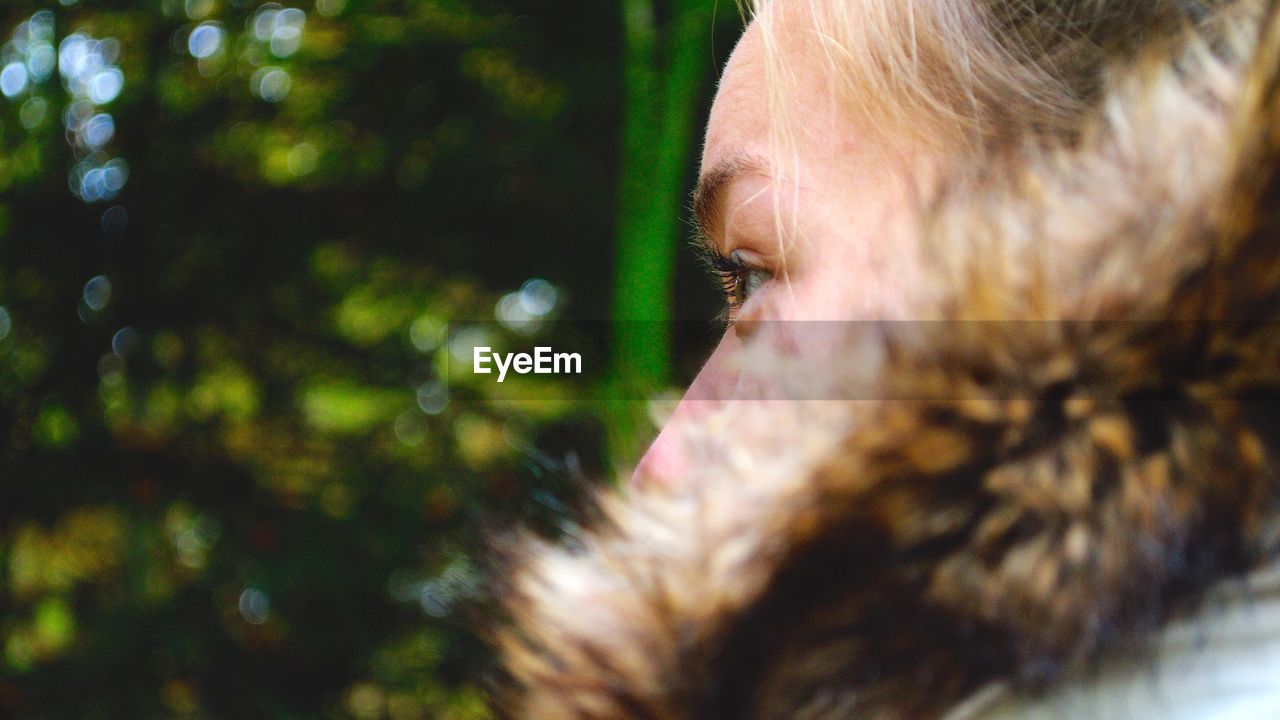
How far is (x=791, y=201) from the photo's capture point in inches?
28.5

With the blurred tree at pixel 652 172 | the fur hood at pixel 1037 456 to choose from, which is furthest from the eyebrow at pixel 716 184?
the blurred tree at pixel 652 172

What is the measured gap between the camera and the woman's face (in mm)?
658

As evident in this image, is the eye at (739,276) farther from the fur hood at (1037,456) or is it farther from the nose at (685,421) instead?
the fur hood at (1037,456)

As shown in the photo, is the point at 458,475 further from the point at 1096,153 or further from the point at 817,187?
the point at 1096,153

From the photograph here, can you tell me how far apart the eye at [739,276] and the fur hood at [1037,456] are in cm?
29

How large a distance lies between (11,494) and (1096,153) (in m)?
2.29

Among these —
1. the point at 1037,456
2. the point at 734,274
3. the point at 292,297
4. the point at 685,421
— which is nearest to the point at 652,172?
the point at 292,297

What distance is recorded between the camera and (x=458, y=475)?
2.33 metres

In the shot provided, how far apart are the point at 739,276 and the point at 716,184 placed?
7cm

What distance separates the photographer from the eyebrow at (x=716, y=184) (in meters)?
0.78

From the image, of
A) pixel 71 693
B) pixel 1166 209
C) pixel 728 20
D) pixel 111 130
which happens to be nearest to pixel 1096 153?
pixel 1166 209

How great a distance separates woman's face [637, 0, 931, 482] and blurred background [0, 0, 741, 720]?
1107 mm

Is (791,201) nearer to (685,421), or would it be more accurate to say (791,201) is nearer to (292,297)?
(685,421)

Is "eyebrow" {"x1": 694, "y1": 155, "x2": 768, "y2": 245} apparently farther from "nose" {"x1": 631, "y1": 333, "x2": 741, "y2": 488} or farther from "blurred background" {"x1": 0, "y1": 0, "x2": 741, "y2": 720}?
"blurred background" {"x1": 0, "y1": 0, "x2": 741, "y2": 720}
